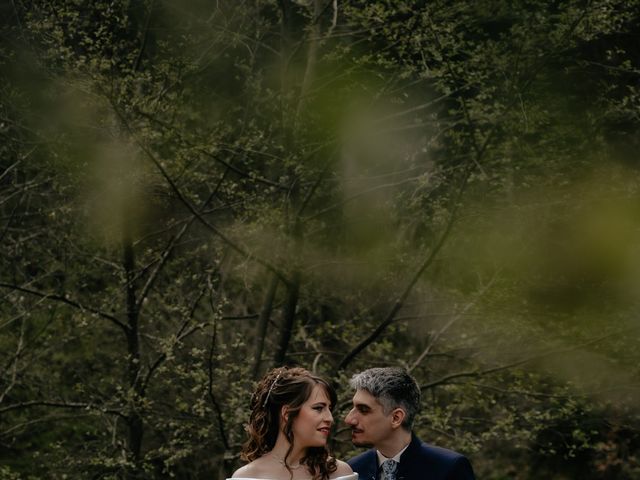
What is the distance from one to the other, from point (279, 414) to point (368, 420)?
1.30ft

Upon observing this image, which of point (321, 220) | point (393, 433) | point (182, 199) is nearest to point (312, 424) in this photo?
point (393, 433)

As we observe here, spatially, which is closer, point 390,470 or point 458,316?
point 390,470

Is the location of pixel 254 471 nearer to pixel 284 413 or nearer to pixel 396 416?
pixel 284 413

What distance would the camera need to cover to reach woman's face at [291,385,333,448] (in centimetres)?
438

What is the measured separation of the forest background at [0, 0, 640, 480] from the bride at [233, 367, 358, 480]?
16.9 feet

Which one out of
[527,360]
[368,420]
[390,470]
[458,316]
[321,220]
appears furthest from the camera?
[321,220]

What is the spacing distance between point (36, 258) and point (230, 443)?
385cm

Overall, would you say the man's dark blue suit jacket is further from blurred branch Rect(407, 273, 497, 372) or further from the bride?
blurred branch Rect(407, 273, 497, 372)

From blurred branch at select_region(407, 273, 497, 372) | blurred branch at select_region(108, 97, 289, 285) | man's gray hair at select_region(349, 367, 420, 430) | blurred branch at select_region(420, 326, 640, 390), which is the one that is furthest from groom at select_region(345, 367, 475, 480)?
blurred branch at select_region(108, 97, 289, 285)

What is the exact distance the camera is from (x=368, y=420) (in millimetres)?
4359

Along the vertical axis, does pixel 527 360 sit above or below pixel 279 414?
below

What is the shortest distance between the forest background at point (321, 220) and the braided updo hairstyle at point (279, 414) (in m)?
5.16

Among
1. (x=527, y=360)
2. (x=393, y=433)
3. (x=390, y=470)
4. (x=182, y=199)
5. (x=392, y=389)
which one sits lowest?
(x=527, y=360)

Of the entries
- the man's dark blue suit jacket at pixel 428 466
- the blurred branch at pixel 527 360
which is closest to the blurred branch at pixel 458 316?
the blurred branch at pixel 527 360
